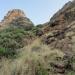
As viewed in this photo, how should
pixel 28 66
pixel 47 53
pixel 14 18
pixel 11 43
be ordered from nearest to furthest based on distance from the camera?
pixel 28 66, pixel 47 53, pixel 11 43, pixel 14 18

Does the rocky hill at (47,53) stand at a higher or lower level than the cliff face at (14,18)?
lower

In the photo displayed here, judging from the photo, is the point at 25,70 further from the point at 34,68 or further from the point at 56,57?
the point at 56,57

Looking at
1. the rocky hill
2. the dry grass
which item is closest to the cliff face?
the rocky hill

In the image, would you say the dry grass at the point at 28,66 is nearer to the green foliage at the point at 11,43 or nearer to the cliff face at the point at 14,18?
the green foliage at the point at 11,43

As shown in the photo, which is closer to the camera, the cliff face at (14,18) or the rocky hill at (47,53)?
the rocky hill at (47,53)

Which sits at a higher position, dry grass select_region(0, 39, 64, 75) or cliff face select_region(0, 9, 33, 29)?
cliff face select_region(0, 9, 33, 29)

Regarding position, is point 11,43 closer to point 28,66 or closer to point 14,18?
point 28,66

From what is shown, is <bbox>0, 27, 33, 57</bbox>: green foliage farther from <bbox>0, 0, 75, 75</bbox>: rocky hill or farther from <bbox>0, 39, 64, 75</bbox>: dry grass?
<bbox>0, 39, 64, 75</bbox>: dry grass

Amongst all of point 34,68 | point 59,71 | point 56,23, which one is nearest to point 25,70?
point 34,68

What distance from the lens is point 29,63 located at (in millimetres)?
9977

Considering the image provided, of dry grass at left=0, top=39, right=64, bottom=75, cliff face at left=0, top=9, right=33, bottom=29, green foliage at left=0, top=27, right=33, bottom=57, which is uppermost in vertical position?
cliff face at left=0, top=9, right=33, bottom=29

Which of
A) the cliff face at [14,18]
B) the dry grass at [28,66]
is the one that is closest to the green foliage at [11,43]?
the dry grass at [28,66]

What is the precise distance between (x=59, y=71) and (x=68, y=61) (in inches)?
24.9

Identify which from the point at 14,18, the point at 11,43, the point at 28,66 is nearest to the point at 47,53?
the point at 28,66
